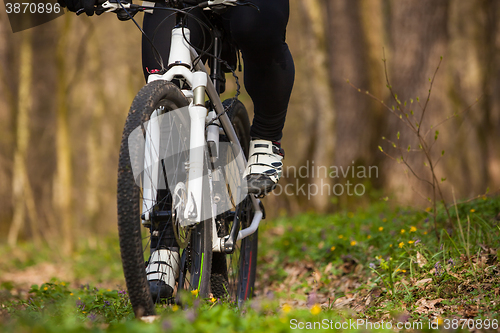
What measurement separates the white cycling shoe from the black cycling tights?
0.06m

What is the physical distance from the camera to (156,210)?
1870 mm

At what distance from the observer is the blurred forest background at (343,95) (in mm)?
5242

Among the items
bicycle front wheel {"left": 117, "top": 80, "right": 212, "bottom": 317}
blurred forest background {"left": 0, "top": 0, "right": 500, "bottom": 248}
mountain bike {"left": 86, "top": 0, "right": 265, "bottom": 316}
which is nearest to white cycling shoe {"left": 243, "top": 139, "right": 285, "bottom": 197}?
mountain bike {"left": 86, "top": 0, "right": 265, "bottom": 316}

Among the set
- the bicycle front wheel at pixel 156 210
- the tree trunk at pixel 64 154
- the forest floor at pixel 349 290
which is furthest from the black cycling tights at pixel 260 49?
the tree trunk at pixel 64 154

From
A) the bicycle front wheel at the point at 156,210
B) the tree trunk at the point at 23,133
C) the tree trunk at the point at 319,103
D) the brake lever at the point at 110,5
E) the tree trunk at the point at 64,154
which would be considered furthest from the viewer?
the tree trunk at the point at 23,133

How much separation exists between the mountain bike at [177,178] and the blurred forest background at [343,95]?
282 centimetres

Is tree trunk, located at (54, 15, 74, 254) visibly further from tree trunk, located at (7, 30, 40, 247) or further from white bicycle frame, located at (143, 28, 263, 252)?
white bicycle frame, located at (143, 28, 263, 252)

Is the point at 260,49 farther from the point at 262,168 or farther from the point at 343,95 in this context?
the point at 343,95

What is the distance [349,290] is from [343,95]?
4110 millimetres

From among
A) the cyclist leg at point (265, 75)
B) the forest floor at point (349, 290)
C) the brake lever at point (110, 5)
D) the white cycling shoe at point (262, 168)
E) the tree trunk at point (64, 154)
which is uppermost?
the tree trunk at point (64, 154)

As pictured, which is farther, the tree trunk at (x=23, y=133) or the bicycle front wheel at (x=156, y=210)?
the tree trunk at (x=23, y=133)

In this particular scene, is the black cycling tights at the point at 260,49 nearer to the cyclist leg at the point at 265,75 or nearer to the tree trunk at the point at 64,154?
the cyclist leg at the point at 265,75

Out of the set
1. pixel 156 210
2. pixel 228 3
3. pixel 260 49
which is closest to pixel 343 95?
pixel 260 49

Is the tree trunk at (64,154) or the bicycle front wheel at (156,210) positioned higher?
the tree trunk at (64,154)
